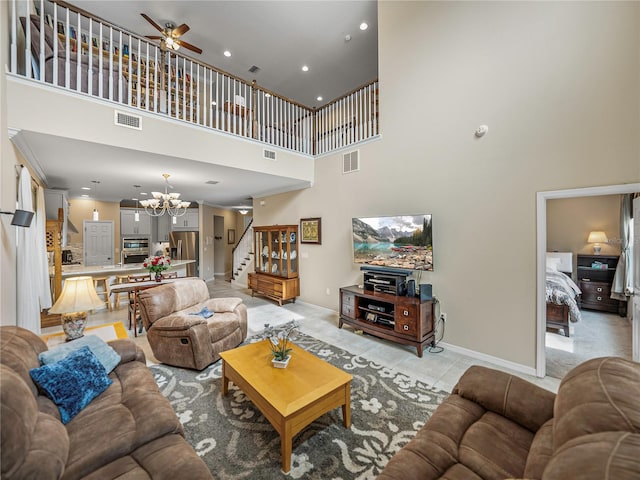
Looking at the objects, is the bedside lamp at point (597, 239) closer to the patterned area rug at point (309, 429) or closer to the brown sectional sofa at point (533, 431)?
the patterned area rug at point (309, 429)

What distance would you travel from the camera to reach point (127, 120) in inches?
129

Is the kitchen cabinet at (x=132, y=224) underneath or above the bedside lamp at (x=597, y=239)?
above

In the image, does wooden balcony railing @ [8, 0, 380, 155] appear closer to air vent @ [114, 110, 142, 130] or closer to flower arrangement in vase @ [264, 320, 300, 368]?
air vent @ [114, 110, 142, 130]

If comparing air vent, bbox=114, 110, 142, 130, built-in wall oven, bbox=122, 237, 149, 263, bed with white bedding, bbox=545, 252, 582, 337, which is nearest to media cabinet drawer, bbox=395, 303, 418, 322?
bed with white bedding, bbox=545, 252, 582, 337

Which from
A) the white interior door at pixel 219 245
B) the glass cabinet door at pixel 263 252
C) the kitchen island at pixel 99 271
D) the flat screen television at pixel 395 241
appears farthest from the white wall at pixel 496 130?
the white interior door at pixel 219 245

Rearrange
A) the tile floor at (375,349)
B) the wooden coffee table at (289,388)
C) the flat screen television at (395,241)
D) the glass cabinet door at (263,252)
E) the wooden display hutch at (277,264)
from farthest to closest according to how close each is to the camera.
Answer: the glass cabinet door at (263,252), the wooden display hutch at (277,264), the flat screen television at (395,241), the tile floor at (375,349), the wooden coffee table at (289,388)

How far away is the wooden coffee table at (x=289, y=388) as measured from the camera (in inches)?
67.9

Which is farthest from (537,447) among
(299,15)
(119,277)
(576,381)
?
(119,277)

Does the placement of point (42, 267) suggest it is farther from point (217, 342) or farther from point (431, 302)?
point (431, 302)

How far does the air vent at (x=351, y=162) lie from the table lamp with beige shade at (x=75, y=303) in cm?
399

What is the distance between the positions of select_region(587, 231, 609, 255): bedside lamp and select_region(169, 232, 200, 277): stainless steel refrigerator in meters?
10.2

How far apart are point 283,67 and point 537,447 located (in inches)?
281

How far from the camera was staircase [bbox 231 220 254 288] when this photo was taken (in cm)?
798

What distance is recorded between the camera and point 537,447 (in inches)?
47.6
